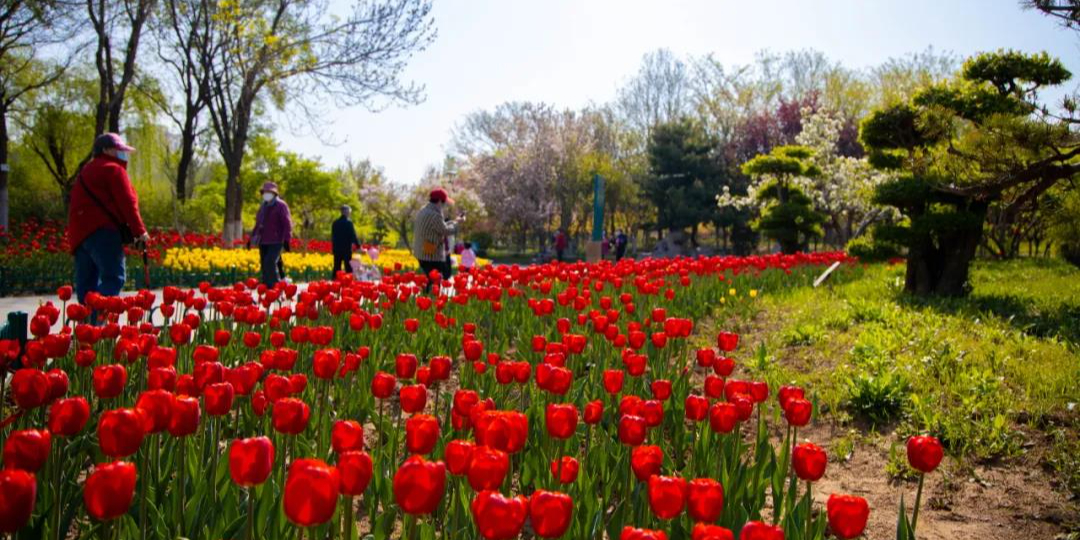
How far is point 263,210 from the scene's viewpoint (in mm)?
9742

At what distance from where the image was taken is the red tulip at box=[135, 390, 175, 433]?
2.03 m

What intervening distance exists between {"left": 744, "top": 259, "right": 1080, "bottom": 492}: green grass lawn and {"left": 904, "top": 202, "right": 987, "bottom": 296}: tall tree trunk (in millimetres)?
450

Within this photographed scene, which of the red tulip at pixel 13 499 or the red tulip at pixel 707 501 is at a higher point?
the red tulip at pixel 13 499

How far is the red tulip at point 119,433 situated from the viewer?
1.79 metres

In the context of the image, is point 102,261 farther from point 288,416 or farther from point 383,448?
point 288,416

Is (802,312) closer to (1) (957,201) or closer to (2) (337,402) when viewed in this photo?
(1) (957,201)

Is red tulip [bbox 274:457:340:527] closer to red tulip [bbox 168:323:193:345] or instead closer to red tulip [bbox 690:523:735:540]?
red tulip [bbox 690:523:735:540]

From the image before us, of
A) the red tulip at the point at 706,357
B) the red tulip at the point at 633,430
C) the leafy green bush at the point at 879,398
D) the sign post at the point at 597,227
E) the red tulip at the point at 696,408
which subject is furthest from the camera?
the sign post at the point at 597,227

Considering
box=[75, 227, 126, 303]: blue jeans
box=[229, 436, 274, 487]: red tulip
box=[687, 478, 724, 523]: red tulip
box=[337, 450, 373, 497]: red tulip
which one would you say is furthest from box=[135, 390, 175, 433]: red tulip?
box=[75, 227, 126, 303]: blue jeans

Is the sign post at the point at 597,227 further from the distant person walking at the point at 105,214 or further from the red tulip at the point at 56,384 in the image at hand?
the red tulip at the point at 56,384

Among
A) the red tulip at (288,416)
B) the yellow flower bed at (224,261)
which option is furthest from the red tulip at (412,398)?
the yellow flower bed at (224,261)

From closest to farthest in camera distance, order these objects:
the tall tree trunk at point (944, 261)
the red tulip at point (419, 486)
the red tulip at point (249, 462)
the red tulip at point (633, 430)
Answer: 1. the red tulip at point (419, 486)
2. the red tulip at point (249, 462)
3. the red tulip at point (633, 430)
4. the tall tree trunk at point (944, 261)

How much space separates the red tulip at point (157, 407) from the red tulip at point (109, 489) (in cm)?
53

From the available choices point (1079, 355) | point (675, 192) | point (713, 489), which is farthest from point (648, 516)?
point (675, 192)
